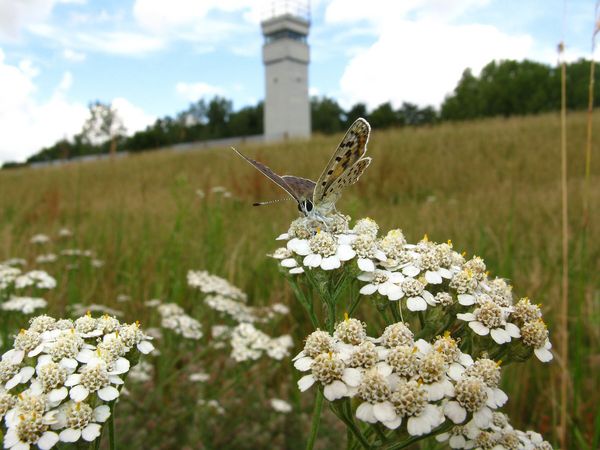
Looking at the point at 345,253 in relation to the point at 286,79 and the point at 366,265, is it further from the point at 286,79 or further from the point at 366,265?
the point at 286,79

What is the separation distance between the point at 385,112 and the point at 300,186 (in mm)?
47067

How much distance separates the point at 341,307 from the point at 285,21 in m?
44.7

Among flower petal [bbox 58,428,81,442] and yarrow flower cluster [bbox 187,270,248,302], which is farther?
yarrow flower cluster [bbox 187,270,248,302]

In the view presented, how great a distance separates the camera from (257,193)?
379 inches

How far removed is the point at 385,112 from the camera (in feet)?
156

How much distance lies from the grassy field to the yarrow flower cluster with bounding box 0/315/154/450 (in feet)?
5.57

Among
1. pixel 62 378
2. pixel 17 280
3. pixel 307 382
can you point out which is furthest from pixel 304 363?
pixel 17 280

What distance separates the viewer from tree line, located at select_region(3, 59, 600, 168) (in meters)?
25.8

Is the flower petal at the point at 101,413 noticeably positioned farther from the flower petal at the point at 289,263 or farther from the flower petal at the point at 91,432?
the flower petal at the point at 289,263

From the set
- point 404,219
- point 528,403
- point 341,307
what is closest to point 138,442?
point 341,307

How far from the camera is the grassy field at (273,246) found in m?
3.33

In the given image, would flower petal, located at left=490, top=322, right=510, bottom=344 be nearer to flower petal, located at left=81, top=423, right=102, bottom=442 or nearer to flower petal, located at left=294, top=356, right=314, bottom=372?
flower petal, located at left=294, top=356, right=314, bottom=372

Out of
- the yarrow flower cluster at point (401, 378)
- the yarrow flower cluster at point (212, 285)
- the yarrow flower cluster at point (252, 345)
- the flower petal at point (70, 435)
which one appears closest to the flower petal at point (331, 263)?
the yarrow flower cluster at point (401, 378)

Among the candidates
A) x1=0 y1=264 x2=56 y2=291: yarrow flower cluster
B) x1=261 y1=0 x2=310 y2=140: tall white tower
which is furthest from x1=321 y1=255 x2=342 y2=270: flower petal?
x1=261 y1=0 x2=310 y2=140: tall white tower
